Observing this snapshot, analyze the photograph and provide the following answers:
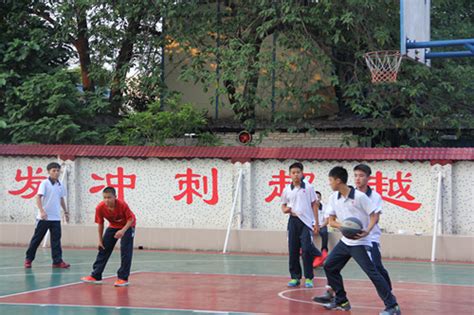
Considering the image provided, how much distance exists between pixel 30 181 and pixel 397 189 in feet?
26.9

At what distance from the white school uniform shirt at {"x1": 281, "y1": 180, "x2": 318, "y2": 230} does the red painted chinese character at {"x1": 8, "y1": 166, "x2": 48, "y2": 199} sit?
28.7 ft

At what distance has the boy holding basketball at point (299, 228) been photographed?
1138 cm

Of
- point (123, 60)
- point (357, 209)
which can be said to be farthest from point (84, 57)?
point (357, 209)

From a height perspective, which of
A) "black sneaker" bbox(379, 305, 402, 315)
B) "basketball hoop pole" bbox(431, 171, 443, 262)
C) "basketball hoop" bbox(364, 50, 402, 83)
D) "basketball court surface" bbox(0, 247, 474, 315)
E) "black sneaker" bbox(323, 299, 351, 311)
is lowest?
"basketball court surface" bbox(0, 247, 474, 315)

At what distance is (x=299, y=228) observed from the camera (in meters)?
11.5

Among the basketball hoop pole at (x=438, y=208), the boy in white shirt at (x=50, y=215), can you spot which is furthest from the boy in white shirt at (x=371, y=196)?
the basketball hoop pole at (x=438, y=208)

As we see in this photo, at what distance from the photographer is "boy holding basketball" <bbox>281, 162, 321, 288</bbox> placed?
37.3 ft

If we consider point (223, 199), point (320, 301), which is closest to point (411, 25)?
point (320, 301)

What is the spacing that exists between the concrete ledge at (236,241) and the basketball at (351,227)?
23.0 ft

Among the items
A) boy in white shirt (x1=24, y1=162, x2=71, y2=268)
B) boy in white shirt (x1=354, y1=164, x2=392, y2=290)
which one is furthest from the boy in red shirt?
boy in white shirt (x1=354, y1=164, x2=392, y2=290)

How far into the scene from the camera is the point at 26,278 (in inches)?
494

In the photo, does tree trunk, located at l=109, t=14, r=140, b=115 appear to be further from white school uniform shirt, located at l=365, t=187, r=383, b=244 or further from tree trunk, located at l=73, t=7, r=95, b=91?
white school uniform shirt, located at l=365, t=187, r=383, b=244

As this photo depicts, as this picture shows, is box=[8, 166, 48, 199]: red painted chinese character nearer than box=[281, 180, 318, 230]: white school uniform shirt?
No

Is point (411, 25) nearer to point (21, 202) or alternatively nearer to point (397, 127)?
point (397, 127)
